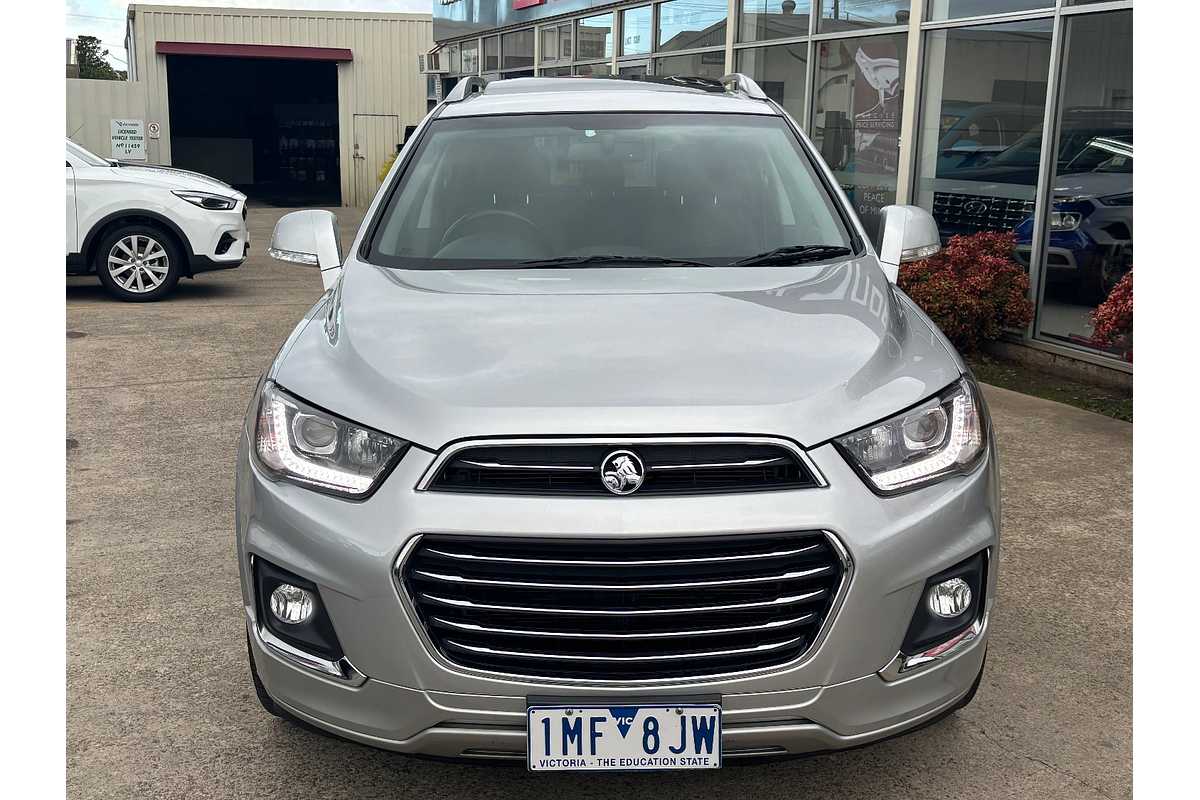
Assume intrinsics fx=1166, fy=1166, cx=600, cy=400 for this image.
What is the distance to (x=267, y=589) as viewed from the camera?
2559mm

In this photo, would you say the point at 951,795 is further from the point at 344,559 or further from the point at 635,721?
the point at 344,559

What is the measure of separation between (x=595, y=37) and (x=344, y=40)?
432 inches

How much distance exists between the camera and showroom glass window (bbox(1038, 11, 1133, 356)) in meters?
7.33

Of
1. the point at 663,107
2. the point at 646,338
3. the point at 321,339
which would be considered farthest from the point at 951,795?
the point at 663,107

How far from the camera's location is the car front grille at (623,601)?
92.7 inches

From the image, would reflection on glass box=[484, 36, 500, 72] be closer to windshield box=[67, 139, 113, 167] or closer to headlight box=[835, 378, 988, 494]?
windshield box=[67, 139, 113, 167]

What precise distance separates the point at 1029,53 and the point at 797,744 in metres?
6.88

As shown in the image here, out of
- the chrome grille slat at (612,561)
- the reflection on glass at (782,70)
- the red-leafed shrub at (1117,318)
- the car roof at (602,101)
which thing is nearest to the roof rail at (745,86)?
the car roof at (602,101)

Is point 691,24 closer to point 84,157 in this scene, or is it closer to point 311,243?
point 84,157

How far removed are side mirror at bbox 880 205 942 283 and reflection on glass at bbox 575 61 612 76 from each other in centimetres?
1259

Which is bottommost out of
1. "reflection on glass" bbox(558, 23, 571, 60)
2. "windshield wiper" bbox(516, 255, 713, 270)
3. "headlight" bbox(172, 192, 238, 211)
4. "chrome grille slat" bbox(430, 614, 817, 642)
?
"chrome grille slat" bbox(430, 614, 817, 642)

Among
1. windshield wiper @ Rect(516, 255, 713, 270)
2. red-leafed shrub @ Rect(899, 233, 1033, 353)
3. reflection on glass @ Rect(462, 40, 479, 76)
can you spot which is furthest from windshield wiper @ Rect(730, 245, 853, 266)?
reflection on glass @ Rect(462, 40, 479, 76)

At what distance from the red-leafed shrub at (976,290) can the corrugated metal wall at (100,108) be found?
18.7 metres

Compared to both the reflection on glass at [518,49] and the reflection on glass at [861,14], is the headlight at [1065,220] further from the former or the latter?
the reflection on glass at [518,49]
